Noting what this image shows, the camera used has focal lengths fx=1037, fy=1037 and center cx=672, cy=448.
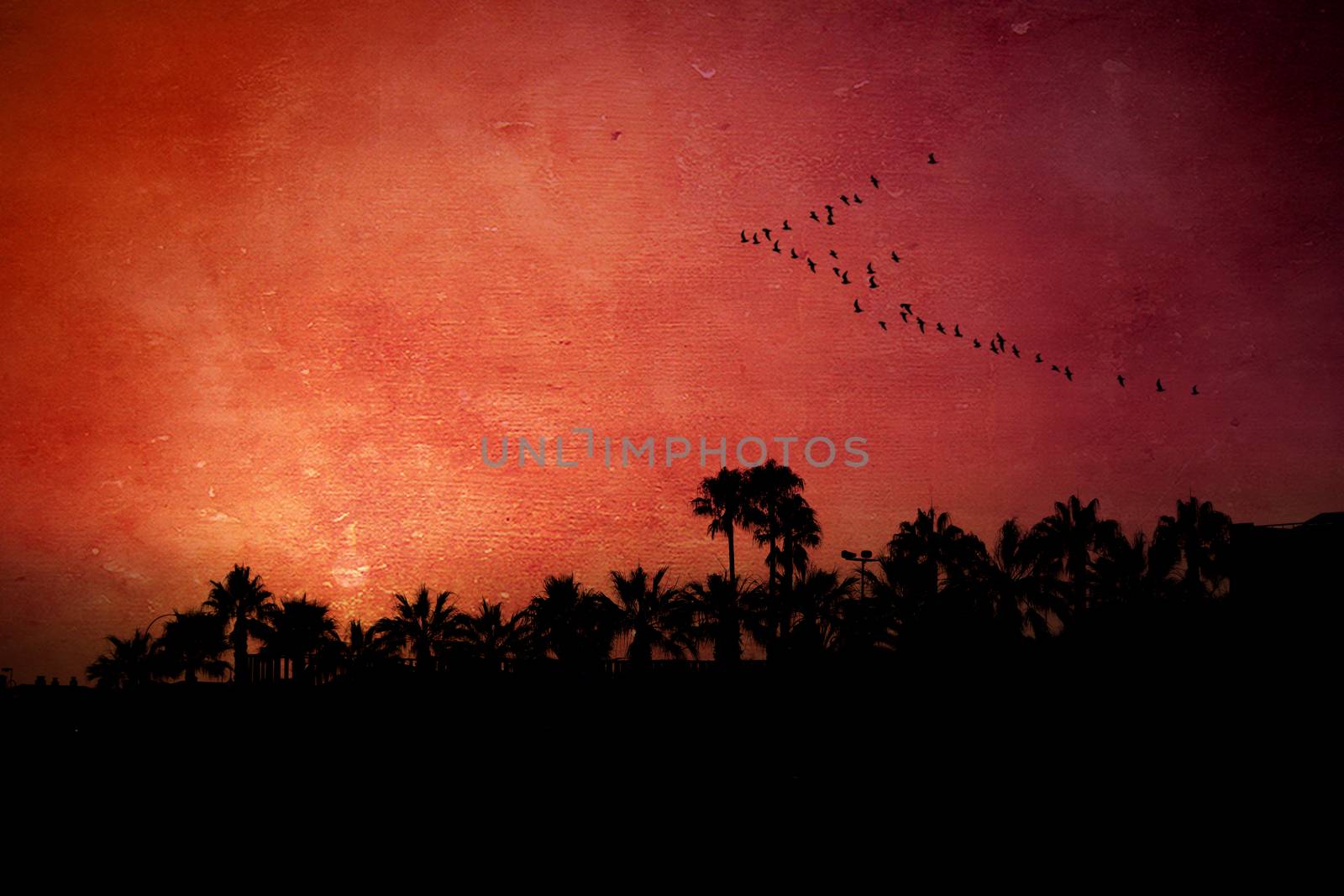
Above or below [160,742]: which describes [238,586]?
above

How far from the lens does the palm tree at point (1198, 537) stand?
158 feet

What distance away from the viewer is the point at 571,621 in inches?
1885

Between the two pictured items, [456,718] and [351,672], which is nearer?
[456,718]

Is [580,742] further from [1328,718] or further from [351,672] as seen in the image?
[1328,718]

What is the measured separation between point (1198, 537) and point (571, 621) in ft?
97.3

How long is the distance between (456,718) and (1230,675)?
2048 centimetres

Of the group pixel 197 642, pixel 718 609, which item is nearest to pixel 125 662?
pixel 197 642

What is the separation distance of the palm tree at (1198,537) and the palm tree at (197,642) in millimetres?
Answer: 46924

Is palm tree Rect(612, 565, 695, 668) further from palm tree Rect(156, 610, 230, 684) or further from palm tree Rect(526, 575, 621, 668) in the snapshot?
palm tree Rect(156, 610, 230, 684)

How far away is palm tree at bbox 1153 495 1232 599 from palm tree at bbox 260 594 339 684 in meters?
39.5

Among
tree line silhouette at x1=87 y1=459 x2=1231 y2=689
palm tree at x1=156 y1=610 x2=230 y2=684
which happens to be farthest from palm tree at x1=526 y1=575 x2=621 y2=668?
palm tree at x1=156 y1=610 x2=230 y2=684

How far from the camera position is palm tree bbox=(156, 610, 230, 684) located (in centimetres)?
5381

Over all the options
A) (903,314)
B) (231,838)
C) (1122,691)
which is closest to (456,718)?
(231,838)

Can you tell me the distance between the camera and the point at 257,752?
22594mm
